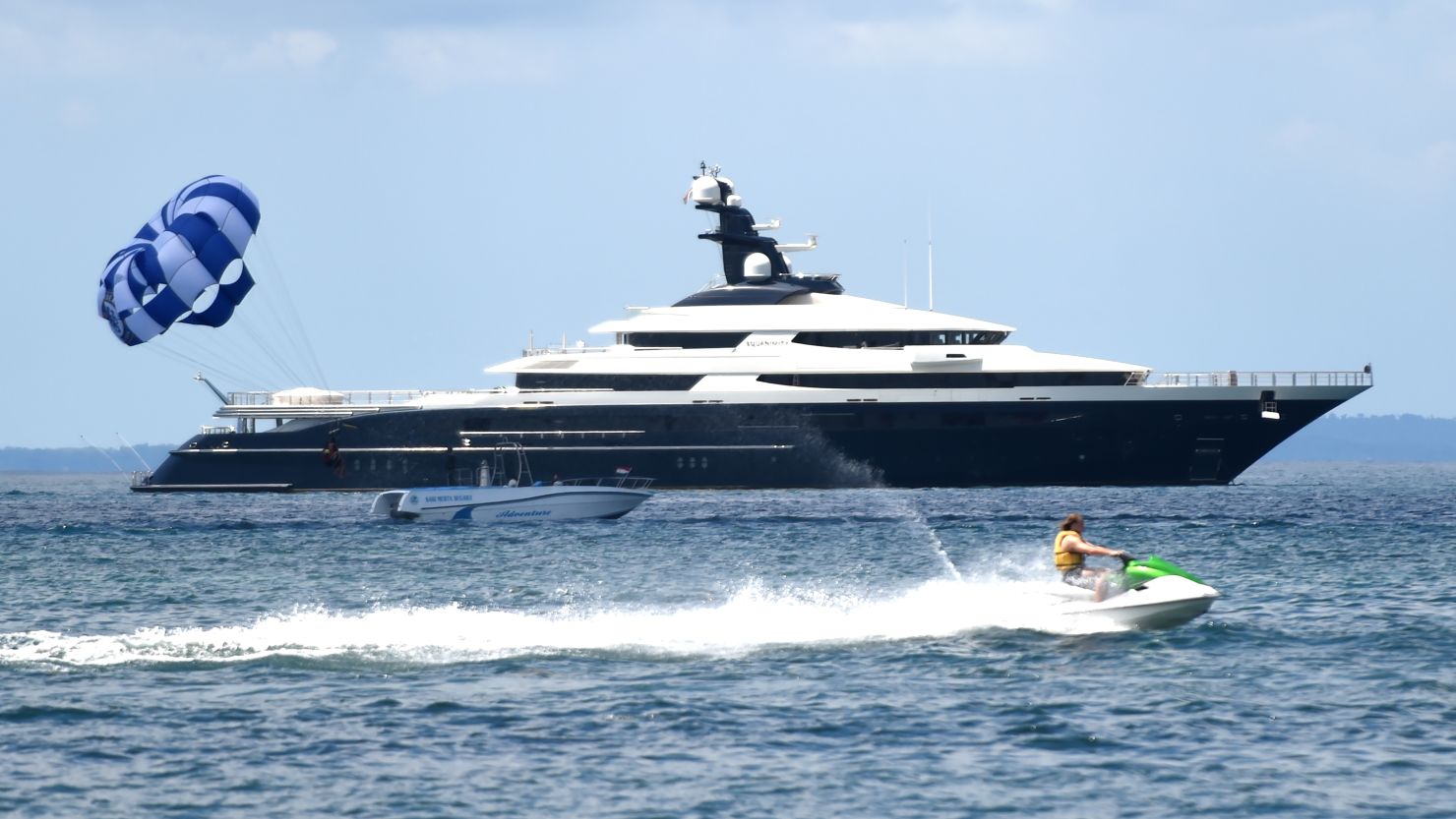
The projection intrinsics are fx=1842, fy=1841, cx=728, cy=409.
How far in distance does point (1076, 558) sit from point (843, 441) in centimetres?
3979

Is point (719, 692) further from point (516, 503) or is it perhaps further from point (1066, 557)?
point (516, 503)

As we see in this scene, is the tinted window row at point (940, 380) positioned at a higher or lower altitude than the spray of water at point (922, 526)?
higher

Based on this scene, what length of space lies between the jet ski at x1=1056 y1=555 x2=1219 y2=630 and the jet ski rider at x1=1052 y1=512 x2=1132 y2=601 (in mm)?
82

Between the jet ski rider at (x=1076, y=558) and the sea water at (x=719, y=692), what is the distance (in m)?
0.50

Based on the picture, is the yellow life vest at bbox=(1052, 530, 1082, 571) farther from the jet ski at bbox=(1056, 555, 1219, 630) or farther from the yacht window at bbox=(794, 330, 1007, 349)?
the yacht window at bbox=(794, 330, 1007, 349)

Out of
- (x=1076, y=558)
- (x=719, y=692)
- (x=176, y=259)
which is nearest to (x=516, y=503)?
(x=176, y=259)

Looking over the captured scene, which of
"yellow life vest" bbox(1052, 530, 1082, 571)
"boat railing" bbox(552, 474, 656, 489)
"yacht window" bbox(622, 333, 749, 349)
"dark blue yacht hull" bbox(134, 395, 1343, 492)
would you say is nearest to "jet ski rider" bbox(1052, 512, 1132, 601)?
"yellow life vest" bbox(1052, 530, 1082, 571)

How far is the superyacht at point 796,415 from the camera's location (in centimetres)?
6128

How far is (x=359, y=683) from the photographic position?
19594 mm

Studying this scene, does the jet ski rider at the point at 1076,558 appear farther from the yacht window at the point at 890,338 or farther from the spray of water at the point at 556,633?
the yacht window at the point at 890,338

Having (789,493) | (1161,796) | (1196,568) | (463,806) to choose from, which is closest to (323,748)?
(463,806)

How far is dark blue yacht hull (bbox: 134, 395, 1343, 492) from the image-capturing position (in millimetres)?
61281

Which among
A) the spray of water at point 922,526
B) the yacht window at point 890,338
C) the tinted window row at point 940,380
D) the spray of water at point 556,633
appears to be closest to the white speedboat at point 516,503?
the spray of water at point 922,526

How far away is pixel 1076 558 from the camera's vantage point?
2184 cm
